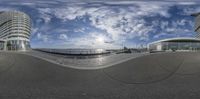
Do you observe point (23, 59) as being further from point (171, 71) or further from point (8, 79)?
point (171, 71)

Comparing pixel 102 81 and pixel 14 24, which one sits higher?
pixel 14 24

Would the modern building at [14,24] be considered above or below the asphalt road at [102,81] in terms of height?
above

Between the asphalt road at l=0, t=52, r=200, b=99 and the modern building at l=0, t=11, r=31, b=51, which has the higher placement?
the modern building at l=0, t=11, r=31, b=51

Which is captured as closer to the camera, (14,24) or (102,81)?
(102,81)

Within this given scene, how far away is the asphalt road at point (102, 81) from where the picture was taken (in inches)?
287

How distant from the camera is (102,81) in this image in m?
9.33

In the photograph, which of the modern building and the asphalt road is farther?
the modern building


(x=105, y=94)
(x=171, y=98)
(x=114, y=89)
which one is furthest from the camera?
(x=114, y=89)

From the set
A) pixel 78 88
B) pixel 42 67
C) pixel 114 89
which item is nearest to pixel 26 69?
pixel 42 67

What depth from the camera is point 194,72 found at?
36.7ft

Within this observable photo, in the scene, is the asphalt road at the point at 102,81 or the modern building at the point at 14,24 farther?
the modern building at the point at 14,24

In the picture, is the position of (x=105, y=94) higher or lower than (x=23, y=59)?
lower

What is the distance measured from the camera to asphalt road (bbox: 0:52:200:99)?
7.29 meters

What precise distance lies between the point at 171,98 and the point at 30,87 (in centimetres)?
459
